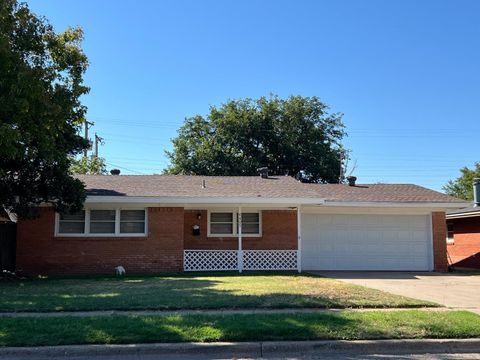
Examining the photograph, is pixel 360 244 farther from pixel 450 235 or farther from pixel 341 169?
pixel 341 169

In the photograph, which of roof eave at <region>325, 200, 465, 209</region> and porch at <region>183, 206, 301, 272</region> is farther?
roof eave at <region>325, 200, 465, 209</region>

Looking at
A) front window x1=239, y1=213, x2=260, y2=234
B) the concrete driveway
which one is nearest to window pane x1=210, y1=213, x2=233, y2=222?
front window x1=239, y1=213, x2=260, y2=234

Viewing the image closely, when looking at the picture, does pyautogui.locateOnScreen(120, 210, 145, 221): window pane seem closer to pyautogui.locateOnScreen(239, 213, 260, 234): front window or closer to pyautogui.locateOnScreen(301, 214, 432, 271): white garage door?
pyautogui.locateOnScreen(239, 213, 260, 234): front window

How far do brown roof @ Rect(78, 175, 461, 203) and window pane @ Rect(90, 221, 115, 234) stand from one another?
1.23 meters

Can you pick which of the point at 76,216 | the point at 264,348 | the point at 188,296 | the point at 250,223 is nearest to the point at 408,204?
the point at 250,223

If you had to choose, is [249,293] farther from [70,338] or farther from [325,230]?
[325,230]

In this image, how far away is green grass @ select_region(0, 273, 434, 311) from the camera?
→ 10.0 metres

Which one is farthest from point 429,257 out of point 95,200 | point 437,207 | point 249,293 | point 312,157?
point 312,157

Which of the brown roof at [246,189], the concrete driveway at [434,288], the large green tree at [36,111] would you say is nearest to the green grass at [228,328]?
the concrete driveway at [434,288]

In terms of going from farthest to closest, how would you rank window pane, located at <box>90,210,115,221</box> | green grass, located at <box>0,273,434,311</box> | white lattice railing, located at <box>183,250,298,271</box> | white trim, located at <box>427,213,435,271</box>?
white trim, located at <box>427,213,435,271</box> → white lattice railing, located at <box>183,250,298,271</box> → window pane, located at <box>90,210,115,221</box> → green grass, located at <box>0,273,434,311</box>

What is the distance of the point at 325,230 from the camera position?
847 inches

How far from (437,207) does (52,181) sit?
586 inches

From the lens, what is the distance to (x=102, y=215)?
19.8 m

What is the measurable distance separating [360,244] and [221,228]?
577 centimetres
